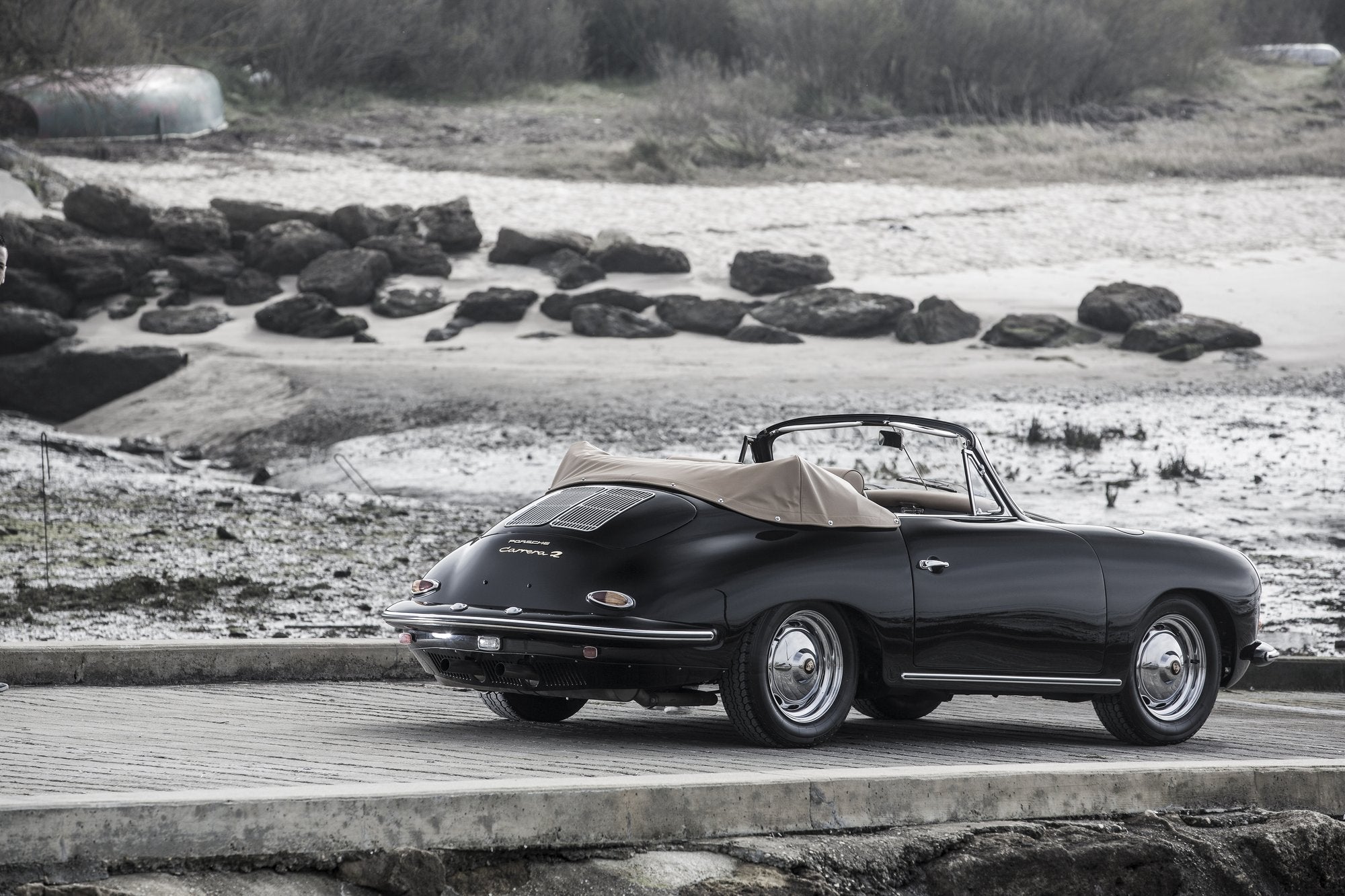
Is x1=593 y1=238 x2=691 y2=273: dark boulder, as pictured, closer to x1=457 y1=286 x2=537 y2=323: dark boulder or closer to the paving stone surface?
x1=457 y1=286 x2=537 y2=323: dark boulder

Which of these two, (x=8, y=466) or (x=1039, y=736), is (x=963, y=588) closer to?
(x=1039, y=736)

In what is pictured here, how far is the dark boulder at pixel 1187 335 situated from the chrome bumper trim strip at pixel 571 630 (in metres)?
20.6

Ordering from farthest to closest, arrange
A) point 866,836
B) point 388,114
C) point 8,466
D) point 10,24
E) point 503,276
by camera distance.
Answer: point 388,114 → point 10,24 → point 503,276 → point 8,466 → point 866,836

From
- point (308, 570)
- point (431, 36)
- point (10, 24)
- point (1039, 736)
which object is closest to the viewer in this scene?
point (1039, 736)

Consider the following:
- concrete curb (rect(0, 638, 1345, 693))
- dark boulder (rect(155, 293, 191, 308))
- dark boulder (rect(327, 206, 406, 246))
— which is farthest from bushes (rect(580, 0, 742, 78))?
concrete curb (rect(0, 638, 1345, 693))

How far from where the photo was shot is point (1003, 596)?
24.2 ft

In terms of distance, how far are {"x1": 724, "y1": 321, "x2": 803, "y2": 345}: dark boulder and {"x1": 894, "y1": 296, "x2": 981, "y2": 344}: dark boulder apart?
1.63 meters

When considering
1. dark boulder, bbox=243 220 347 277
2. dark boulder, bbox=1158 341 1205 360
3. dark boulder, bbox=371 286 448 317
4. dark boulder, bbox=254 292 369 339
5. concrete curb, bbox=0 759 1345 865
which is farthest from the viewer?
dark boulder, bbox=243 220 347 277

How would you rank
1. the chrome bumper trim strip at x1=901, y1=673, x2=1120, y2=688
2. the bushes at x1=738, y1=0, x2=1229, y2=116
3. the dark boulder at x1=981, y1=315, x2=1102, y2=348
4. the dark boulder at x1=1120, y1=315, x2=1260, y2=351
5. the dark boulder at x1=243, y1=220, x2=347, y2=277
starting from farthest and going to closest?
the bushes at x1=738, y1=0, x2=1229, y2=116 < the dark boulder at x1=243, y1=220, x2=347, y2=277 < the dark boulder at x1=981, y1=315, x2=1102, y2=348 < the dark boulder at x1=1120, y1=315, x2=1260, y2=351 < the chrome bumper trim strip at x1=901, y1=673, x2=1120, y2=688

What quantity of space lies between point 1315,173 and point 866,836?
1464 inches

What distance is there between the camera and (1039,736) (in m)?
8.07

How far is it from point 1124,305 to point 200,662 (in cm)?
2081

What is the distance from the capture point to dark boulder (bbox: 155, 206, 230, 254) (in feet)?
102

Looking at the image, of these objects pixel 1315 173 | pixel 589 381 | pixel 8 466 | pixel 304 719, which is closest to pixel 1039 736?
pixel 304 719
